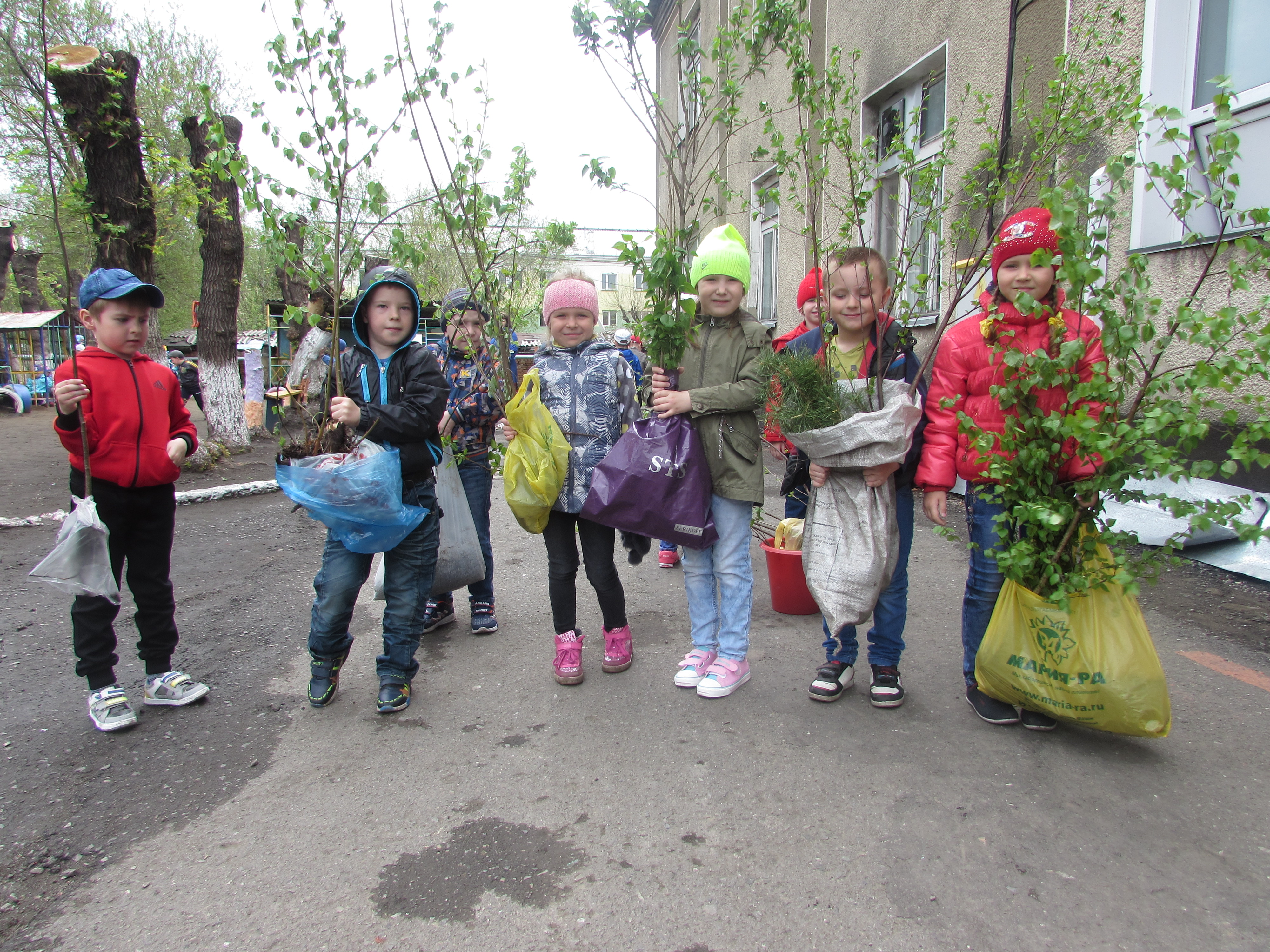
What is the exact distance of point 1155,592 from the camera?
4016mm

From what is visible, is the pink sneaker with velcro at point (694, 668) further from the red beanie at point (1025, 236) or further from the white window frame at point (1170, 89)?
the white window frame at point (1170, 89)

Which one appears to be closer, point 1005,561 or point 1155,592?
point 1005,561

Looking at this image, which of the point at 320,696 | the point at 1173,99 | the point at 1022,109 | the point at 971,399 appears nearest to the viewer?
the point at 971,399

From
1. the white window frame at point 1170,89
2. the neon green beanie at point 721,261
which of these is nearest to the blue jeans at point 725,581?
the neon green beanie at point 721,261

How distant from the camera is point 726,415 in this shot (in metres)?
2.98

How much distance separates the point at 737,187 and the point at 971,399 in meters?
9.89

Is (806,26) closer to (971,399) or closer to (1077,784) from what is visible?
(971,399)

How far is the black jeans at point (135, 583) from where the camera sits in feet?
9.13

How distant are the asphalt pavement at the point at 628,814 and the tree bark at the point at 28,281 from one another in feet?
74.2

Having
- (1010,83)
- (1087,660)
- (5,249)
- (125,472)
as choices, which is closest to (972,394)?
(1087,660)

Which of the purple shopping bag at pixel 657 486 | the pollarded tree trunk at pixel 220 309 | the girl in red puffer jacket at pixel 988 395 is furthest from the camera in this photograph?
the pollarded tree trunk at pixel 220 309

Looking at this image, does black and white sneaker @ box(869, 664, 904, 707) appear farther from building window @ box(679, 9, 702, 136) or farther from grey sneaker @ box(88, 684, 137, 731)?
grey sneaker @ box(88, 684, 137, 731)

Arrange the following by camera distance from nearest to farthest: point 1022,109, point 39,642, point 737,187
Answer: point 1022,109
point 39,642
point 737,187

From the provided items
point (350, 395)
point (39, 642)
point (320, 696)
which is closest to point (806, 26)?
point (350, 395)
